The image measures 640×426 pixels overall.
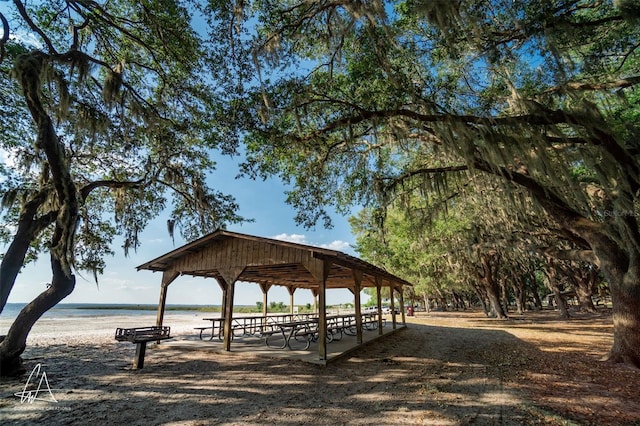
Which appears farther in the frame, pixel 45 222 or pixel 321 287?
pixel 321 287

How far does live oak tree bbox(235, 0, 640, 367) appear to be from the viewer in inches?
197

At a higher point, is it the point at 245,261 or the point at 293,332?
the point at 245,261

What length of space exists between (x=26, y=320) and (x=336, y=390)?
21.2 ft

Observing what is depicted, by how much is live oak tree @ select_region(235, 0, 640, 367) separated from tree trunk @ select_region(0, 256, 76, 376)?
4.93m

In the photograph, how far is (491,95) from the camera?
6.70 m

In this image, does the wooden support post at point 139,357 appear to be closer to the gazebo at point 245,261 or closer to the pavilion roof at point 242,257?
the gazebo at point 245,261

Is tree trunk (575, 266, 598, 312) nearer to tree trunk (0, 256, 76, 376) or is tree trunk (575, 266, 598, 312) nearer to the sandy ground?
the sandy ground

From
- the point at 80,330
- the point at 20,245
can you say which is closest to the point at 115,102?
the point at 20,245

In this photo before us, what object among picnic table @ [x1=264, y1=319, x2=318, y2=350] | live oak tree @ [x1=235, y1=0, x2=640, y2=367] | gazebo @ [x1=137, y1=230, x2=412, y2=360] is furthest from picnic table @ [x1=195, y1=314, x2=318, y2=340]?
live oak tree @ [x1=235, y1=0, x2=640, y2=367]

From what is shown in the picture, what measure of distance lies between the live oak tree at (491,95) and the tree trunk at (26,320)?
493 cm

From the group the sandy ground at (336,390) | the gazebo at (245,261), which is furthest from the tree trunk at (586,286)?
the gazebo at (245,261)

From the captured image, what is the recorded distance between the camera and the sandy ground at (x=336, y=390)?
3949 millimetres

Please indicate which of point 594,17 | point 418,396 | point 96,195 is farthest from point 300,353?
point 594,17

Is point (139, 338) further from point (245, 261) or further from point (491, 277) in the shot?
point (491, 277)
